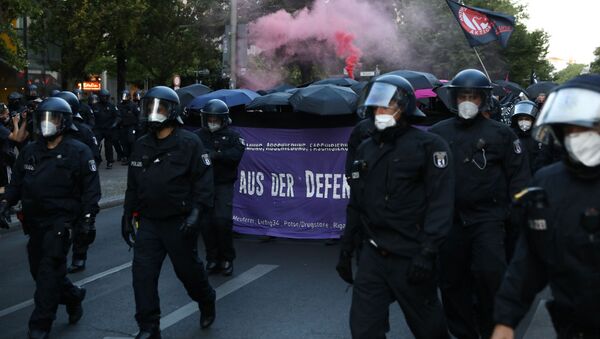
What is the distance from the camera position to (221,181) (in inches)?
320

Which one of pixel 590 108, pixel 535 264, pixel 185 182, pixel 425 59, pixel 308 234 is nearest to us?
pixel 590 108

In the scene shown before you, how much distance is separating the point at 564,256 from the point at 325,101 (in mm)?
6861

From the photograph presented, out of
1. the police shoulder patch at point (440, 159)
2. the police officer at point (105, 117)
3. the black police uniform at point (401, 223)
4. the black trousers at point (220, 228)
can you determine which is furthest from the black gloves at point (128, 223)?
the police officer at point (105, 117)

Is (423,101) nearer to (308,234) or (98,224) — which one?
(308,234)

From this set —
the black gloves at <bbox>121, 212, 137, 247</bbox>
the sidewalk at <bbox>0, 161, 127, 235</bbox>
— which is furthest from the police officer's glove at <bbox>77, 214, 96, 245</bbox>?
the sidewalk at <bbox>0, 161, 127, 235</bbox>

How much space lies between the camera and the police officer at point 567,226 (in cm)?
285

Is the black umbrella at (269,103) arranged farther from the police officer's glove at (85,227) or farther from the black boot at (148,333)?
the black boot at (148,333)

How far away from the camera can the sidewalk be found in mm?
11328

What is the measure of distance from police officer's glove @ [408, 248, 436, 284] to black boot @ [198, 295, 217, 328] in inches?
93.1

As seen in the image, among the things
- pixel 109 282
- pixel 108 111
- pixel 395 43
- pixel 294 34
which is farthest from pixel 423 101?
pixel 395 43

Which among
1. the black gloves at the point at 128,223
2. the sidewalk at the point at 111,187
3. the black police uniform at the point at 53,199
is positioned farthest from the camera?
the sidewalk at the point at 111,187

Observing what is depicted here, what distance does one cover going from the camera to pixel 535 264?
10.1 feet

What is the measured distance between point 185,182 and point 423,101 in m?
7.06

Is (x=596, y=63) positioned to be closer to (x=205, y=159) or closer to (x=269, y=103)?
(x=269, y=103)
